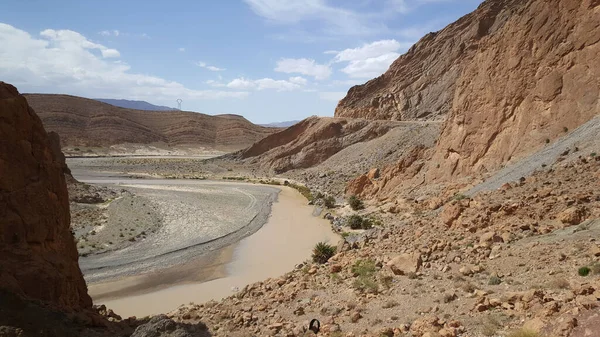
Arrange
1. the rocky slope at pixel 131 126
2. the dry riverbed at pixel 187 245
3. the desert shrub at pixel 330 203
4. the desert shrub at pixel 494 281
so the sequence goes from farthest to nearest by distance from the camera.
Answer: the rocky slope at pixel 131 126
the desert shrub at pixel 330 203
the dry riverbed at pixel 187 245
the desert shrub at pixel 494 281

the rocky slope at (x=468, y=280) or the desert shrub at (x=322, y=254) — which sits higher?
the rocky slope at (x=468, y=280)

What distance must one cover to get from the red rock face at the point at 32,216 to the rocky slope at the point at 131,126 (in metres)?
89.3

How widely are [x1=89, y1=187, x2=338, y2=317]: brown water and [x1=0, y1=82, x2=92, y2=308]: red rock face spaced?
5.28 metres

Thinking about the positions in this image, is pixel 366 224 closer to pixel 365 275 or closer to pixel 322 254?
pixel 322 254

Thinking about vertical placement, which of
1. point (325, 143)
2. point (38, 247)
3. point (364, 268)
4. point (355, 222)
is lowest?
point (355, 222)

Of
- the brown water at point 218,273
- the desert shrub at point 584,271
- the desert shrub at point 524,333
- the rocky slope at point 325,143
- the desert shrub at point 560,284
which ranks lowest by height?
the brown water at point 218,273

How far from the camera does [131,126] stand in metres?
112

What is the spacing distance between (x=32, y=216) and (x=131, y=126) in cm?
10967

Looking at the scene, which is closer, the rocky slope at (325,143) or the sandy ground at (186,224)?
the sandy ground at (186,224)

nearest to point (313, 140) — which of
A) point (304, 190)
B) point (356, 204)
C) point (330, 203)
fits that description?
point (304, 190)

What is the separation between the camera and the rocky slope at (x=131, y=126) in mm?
100875

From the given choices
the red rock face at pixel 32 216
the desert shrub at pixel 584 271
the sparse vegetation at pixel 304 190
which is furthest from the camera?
the sparse vegetation at pixel 304 190

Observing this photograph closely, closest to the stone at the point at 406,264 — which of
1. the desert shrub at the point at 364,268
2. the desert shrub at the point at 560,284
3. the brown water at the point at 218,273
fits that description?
the desert shrub at the point at 364,268

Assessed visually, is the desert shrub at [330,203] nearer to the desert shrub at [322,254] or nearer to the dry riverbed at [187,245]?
the dry riverbed at [187,245]
